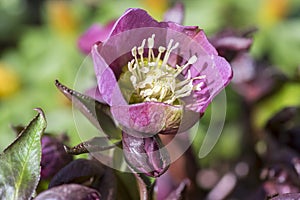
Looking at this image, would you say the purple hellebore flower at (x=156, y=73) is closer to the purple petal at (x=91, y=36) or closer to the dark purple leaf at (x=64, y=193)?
the dark purple leaf at (x=64, y=193)

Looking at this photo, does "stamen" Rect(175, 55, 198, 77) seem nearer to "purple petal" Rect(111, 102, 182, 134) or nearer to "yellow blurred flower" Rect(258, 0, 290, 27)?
"purple petal" Rect(111, 102, 182, 134)

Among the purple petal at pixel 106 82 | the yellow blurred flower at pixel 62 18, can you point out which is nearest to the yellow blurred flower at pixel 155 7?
the yellow blurred flower at pixel 62 18

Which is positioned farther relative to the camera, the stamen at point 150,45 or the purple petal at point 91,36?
the purple petal at point 91,36

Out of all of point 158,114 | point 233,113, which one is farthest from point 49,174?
point 233,113

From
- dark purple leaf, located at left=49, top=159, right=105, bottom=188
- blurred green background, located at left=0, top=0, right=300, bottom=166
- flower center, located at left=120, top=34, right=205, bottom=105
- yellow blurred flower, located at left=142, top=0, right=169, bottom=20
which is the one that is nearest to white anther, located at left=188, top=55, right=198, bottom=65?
flower center, located at left=120, top=34, right=205, bottom=105

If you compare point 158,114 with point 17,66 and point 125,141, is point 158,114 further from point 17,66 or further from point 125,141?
point 17,66

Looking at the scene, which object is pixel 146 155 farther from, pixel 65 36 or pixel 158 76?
pixel 65 36
